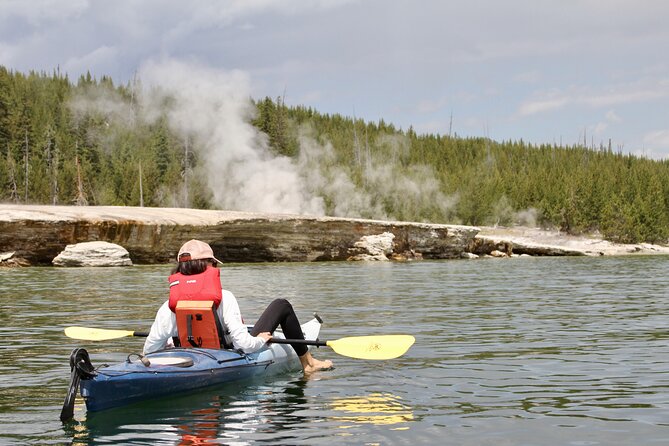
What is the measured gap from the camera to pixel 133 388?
744 centimetres

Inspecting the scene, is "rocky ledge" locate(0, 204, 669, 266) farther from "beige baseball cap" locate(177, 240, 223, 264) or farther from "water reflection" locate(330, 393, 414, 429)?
"water reflection" locate(330, 393, 414, 429)

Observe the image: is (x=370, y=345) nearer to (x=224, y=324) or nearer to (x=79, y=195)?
(x=224, y=324)

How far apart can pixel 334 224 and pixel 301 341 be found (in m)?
35.1

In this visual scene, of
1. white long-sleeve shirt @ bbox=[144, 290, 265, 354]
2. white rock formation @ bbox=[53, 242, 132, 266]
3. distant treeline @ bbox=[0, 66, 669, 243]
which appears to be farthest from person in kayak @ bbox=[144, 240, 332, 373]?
distant treeline @ bbox=[0, 66, 669, 243]

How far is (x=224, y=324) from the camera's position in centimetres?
855

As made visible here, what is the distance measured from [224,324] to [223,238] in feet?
108

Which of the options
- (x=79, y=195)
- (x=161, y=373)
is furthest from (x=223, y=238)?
(x=79, y=195)

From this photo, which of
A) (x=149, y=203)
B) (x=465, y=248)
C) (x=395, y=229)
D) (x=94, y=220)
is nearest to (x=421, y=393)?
(x=94, y=220)

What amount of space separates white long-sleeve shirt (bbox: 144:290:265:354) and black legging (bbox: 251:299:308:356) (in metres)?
0.73

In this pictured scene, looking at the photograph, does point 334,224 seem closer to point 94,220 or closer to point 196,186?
point 94,220

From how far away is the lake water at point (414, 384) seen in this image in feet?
22.0

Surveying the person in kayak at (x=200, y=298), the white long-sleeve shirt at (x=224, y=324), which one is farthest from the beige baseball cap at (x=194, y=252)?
the white long-sleeve shirt at (x=224, y=324)

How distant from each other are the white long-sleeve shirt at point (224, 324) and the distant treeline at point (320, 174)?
6456 centimetres

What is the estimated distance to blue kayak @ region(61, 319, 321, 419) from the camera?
23.6ft
